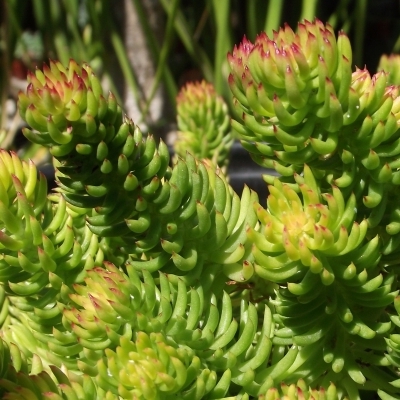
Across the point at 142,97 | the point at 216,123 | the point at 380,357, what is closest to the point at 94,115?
the point at 380,357

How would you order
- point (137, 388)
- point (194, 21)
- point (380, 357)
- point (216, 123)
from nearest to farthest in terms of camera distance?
point (137, 388), point (380, 357), point (216, 123), point (194, 21)

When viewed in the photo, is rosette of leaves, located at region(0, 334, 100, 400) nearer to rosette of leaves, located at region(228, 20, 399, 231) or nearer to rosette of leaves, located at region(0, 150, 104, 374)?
rosette of leaves, located at region(0, 150, 104, 374)

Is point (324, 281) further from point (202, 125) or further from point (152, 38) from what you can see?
point (152, 38)

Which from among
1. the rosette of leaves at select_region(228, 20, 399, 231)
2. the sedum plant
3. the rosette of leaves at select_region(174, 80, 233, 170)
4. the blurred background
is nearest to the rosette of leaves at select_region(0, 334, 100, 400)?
the sedum plant

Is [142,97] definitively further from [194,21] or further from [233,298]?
[233,298]

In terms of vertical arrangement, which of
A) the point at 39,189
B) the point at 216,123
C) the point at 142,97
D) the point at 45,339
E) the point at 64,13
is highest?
the point at 64,13
